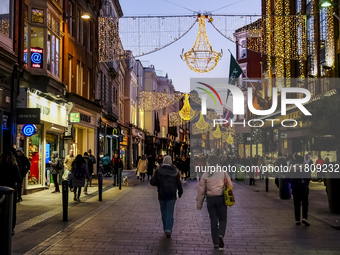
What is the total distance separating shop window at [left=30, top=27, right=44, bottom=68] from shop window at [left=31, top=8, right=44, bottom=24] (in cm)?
33

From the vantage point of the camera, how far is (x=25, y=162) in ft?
52.9

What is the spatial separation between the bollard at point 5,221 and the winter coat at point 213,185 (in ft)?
15.2

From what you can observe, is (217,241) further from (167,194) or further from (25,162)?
(25,162)

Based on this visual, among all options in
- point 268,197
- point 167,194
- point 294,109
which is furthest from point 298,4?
point 167,194

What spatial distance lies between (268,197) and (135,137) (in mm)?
39519

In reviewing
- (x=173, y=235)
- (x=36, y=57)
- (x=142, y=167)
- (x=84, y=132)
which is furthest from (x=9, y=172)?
(x=84, y=132)

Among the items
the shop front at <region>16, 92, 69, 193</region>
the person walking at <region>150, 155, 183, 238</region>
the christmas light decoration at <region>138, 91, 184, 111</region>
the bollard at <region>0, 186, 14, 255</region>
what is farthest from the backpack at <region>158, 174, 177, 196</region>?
the christmas light decoration at <region>138, 91, 184, 111</region>

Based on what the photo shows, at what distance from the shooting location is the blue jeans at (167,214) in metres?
10.3

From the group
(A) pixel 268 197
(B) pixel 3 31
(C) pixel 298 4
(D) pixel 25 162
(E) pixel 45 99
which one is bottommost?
(A) pixel 268 197

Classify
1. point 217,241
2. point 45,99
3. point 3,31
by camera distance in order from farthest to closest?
point 45,99 < point 3,31 < point 217,241

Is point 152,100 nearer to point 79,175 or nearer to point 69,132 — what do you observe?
point 69,132

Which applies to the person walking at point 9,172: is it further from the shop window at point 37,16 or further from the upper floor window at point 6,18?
the shop window at point 37,16

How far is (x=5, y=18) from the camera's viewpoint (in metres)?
18.2

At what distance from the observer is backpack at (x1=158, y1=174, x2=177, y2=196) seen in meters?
10.7
